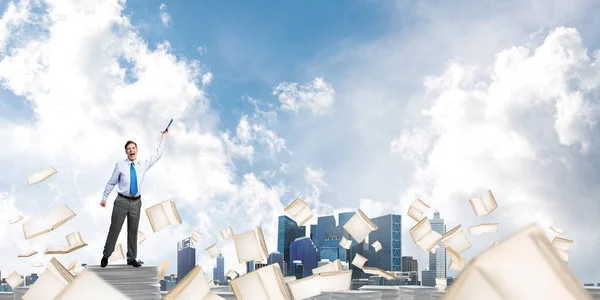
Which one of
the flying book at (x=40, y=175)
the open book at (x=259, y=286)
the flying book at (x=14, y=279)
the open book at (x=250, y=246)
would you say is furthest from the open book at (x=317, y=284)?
the flying book at (x=14, y=279)

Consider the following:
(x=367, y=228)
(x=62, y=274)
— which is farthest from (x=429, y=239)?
(x=62, y=274)

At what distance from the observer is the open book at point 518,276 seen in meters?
2.41

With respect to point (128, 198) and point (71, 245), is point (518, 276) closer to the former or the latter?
point (128, 198)

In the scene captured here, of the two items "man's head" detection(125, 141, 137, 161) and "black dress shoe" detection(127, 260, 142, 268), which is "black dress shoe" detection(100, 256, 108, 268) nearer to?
"black dress shoe" detection(127, 260, 142, 268)

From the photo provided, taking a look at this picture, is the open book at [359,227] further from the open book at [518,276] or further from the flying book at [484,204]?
the open book at [518,276]

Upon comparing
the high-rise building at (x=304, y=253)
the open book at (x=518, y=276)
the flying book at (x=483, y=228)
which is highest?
the high-rise building at (x=304, y=253)

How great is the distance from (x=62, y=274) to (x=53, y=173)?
231cm

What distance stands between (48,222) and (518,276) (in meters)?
6.46

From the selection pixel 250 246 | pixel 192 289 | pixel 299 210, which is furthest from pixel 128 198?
pixel 299 210

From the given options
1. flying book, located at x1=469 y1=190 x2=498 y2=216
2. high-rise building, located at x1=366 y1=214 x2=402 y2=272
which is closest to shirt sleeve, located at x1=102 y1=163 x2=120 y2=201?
flying book, located at x1=469 y1=190 x2=498 y2=216

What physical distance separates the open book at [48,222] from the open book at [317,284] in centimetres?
325

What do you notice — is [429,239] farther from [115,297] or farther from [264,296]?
[115,297]

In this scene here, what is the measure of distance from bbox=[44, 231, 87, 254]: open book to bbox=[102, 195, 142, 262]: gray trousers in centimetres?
167

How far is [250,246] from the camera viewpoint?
273 inches
